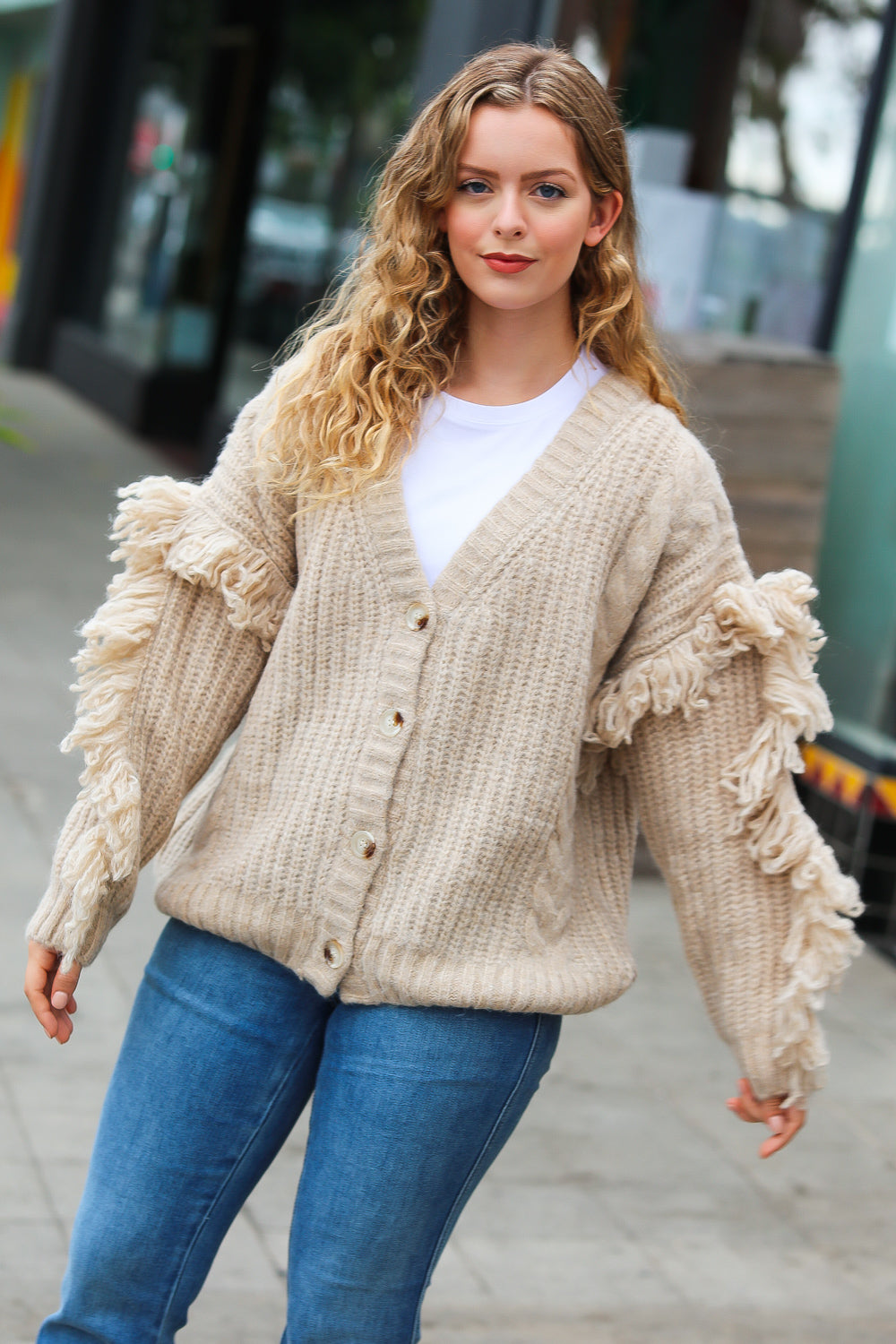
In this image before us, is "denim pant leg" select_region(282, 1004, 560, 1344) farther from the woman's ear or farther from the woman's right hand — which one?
the woman's ear

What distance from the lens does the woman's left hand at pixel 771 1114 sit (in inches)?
83.7

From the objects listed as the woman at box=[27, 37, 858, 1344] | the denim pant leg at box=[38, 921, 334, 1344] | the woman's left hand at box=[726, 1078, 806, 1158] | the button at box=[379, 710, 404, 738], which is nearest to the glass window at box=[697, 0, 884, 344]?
the woman at box=[27, 37, 858, 1344]

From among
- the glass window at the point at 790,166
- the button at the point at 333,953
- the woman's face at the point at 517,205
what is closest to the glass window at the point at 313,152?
the glass window at the point at 790,166

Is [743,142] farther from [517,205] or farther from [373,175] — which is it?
[517,205]

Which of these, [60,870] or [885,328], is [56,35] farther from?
[60,870]

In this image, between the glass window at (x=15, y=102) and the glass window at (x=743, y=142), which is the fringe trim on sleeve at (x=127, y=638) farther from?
the glass window at (x=15, y=102)

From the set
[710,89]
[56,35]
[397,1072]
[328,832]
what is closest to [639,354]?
[328,832]

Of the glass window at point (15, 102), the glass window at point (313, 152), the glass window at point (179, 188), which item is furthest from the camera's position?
the glass window at point (15, 102)

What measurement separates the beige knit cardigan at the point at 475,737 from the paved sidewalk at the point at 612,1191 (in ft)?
3.76

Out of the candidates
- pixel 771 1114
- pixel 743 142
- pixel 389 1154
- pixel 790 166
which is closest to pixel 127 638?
pixel 389 1154

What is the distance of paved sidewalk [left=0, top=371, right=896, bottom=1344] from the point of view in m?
3.01

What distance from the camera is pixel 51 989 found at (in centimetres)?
205

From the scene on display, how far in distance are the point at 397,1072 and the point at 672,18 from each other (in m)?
6.16

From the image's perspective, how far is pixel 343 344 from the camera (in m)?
2.13
